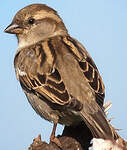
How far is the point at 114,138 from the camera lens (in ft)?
14.1

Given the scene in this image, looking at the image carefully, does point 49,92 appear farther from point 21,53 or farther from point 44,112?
point 21,53

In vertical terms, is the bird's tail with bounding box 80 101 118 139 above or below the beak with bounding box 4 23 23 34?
below

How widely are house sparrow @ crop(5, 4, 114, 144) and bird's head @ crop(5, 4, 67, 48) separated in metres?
0.04

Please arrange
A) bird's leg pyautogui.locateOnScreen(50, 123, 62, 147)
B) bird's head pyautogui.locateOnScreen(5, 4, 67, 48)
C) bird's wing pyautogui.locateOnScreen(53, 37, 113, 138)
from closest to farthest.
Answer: bird's leg pyautogui.locateOnScreen(50, 123, 62, 147) → bird's wing pyautogui.locateOnScreen(53, 37, 113, 138) → bird's head pyautogui.locateOnScreen(5, 4, 67, 48)

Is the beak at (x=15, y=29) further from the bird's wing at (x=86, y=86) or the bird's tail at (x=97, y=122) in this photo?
the bird's tail at (x=97, y=122)

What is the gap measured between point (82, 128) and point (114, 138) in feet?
2.87

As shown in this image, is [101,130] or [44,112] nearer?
[101,130]

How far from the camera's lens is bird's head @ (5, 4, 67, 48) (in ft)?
20.5

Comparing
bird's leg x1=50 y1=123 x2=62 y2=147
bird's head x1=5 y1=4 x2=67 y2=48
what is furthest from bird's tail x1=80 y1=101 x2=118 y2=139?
bird's head x1=5 y1=4 x2=67 y2=48

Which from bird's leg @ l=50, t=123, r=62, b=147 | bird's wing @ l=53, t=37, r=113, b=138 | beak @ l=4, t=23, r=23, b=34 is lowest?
bird's leg @ l=50, t=123, r=62, b=147

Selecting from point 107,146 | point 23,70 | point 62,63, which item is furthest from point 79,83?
point 107,146

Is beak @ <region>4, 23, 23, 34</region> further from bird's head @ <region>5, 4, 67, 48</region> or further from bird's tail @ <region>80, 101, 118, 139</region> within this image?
bird's tail @ <region>80, 101, 118, 139</region>

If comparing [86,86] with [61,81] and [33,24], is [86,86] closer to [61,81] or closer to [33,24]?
[61,81]

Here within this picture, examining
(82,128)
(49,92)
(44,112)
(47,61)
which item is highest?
(47,61)
